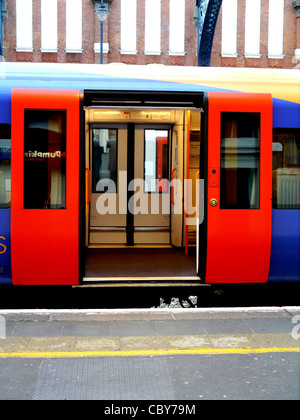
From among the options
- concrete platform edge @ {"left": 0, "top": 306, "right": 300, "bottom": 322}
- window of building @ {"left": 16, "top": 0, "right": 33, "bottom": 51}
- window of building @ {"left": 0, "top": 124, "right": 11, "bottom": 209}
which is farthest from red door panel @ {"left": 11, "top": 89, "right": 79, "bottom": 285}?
window of building @ {"left": 16, "top": 0, "right": 33, "bottom": 51}

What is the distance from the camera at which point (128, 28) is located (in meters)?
31.2

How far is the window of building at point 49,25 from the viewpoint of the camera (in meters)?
30.6

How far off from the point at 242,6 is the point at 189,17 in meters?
3.07

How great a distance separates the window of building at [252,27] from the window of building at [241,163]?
26462 mm

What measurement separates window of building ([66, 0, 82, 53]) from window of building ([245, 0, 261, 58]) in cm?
930

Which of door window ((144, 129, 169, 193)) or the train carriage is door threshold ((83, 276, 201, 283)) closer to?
the train carriage

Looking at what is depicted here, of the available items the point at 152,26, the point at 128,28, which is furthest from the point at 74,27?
the point at 152,26

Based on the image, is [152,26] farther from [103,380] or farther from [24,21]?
[103,380]

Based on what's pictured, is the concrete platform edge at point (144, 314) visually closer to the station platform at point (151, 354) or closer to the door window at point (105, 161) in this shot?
the station platform at point (151, 354)
